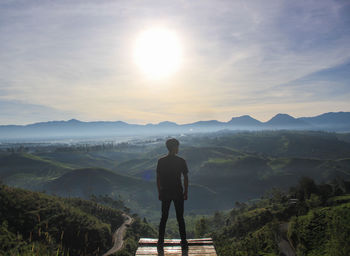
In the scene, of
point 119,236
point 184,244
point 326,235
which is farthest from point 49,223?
point 184,244

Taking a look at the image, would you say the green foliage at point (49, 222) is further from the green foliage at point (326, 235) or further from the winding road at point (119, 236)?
the green foliage at point (326, 235)

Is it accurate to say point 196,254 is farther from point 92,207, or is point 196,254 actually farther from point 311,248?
point 92,207

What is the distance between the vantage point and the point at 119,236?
260 feet

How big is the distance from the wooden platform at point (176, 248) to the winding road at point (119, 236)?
62632 mm

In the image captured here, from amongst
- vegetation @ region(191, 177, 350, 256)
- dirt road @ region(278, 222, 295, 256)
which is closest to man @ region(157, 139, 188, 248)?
vegetation @ region(191, 177, 350, 256)

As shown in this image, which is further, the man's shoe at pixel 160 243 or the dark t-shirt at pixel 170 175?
the dark t-shirt at pixel 170 175

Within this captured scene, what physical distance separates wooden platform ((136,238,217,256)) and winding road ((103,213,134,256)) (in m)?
62.6

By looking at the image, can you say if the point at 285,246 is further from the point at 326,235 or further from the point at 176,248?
the point at 176,248

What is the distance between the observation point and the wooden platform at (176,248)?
8109mm

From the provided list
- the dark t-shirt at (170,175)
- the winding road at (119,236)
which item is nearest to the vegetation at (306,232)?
the dark t-shirt at (170,175)

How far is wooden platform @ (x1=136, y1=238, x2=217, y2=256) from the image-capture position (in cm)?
811

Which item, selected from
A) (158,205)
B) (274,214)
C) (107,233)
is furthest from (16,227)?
(158,205)

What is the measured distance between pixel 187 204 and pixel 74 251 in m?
161

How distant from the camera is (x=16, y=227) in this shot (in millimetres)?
49906
